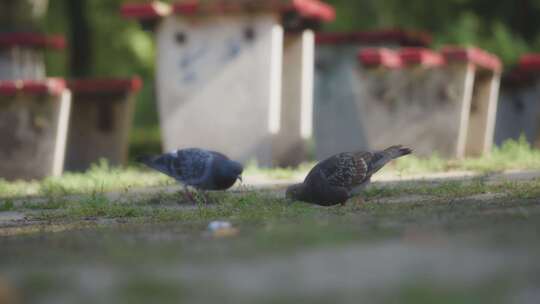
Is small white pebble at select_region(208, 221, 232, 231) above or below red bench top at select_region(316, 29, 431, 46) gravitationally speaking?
below

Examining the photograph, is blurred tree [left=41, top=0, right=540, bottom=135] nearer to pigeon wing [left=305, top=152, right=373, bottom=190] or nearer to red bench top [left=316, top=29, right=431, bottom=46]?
red bench top [left=316, top=29, right=431, bottom=46]

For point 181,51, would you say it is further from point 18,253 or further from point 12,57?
point 18,253

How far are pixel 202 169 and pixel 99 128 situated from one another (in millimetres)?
10833

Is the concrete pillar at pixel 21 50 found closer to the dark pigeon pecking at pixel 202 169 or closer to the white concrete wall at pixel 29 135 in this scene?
the white concrete wall at pixel 29 135

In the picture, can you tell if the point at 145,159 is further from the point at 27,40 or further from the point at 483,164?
the point at 27,40

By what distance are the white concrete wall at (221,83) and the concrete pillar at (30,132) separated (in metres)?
1.82

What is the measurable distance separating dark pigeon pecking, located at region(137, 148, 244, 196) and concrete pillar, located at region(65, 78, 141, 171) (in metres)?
9.66

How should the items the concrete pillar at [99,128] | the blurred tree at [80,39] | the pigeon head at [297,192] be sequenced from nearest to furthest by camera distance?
the pigeon head at [297,192] → the concrete pillar at [99,128] → the blurred tree at [80,39]

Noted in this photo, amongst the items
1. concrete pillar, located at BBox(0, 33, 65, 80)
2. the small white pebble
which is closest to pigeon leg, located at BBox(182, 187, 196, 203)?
the small white pebble

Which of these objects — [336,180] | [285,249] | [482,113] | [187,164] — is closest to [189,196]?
[187,164]

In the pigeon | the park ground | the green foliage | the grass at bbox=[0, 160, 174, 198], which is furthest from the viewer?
the green foliage

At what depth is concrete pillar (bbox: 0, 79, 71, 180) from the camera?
1455 centimetres

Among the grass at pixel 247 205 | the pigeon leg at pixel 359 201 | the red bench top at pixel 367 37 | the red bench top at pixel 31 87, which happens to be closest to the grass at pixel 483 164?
the grass at pixel 247 205

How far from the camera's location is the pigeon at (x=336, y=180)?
7.75 metres
